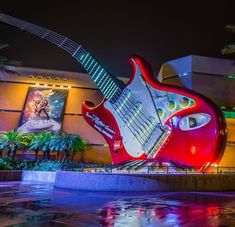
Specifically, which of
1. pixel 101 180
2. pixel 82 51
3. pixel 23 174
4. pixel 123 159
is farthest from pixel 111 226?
pixel 82 51

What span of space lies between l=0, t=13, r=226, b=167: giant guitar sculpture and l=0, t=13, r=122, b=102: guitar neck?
0.07m

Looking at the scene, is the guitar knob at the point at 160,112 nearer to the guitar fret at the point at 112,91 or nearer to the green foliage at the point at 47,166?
the guitar fret at the point at 112,91

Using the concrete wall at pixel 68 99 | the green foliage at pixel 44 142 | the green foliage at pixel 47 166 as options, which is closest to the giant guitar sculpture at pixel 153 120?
the green foliage at pixel 44 142

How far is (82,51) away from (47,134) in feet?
25.6

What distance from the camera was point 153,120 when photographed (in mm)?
15898

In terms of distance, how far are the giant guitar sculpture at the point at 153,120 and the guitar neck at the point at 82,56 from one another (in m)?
0.07

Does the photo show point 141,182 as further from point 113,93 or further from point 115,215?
point 113,93

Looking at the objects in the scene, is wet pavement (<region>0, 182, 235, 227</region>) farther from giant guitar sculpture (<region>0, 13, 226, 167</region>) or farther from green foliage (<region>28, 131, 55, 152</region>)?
green foliage (<region>28, 131, 55, 152</region>)

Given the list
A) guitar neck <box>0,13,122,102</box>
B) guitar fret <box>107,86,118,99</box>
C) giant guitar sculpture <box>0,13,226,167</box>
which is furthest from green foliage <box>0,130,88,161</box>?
guitar fret <box>107,86,118,99</box>

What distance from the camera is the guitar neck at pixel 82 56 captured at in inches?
736

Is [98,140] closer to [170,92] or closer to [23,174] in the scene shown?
[23,174]

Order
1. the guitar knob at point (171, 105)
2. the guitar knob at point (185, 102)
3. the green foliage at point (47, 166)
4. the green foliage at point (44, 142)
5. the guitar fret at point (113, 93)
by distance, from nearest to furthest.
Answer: the guitar knob at point (185, 102) < the guitar knob at point (171, 105) < the guitar fret at point (113, 93) < the green foliage at point (47, 166) < the green foliage at point (44, 142)

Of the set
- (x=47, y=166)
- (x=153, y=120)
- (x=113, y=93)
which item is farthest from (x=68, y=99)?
(x=153, y=120)

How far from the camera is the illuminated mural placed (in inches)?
1090
